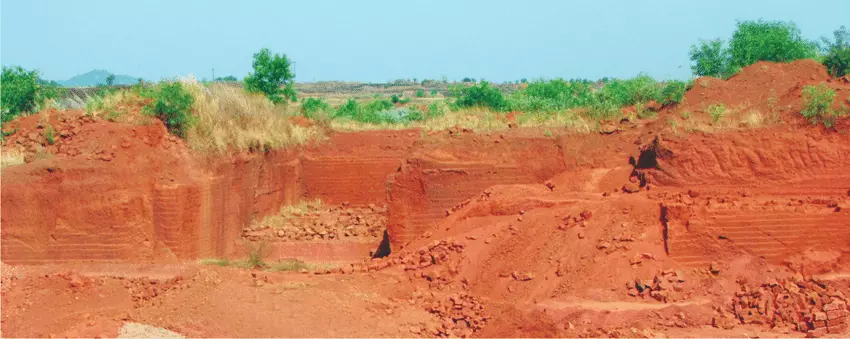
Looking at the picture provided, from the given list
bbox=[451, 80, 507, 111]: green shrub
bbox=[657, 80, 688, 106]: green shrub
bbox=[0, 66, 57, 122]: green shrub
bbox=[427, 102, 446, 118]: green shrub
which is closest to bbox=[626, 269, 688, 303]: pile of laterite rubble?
bbox=[657, 80, 688, 106]: green shrub

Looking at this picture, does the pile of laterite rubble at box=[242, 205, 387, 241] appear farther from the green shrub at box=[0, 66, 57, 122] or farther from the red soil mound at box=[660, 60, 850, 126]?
the red soil mound at box=[660, 60, 850, 126]

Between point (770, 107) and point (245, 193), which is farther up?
point (770, 107)

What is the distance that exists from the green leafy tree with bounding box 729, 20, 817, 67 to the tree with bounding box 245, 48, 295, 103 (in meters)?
10.9

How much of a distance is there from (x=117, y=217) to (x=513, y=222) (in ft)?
17.8

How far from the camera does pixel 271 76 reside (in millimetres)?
22938

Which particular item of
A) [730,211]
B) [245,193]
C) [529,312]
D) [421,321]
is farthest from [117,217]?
[730,211]

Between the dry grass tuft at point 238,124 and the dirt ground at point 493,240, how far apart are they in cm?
55

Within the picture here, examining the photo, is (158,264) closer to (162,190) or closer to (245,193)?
(162,190)

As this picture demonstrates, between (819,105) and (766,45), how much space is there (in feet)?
34.1

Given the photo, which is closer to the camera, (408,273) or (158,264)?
(408,273)

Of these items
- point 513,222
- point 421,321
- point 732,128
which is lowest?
point 421,321

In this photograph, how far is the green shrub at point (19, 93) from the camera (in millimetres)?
15094

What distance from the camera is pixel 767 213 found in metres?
9.82

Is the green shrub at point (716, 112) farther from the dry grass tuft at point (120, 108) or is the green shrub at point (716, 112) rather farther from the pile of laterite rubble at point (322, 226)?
the dry grass tuft at point (120, 108)
